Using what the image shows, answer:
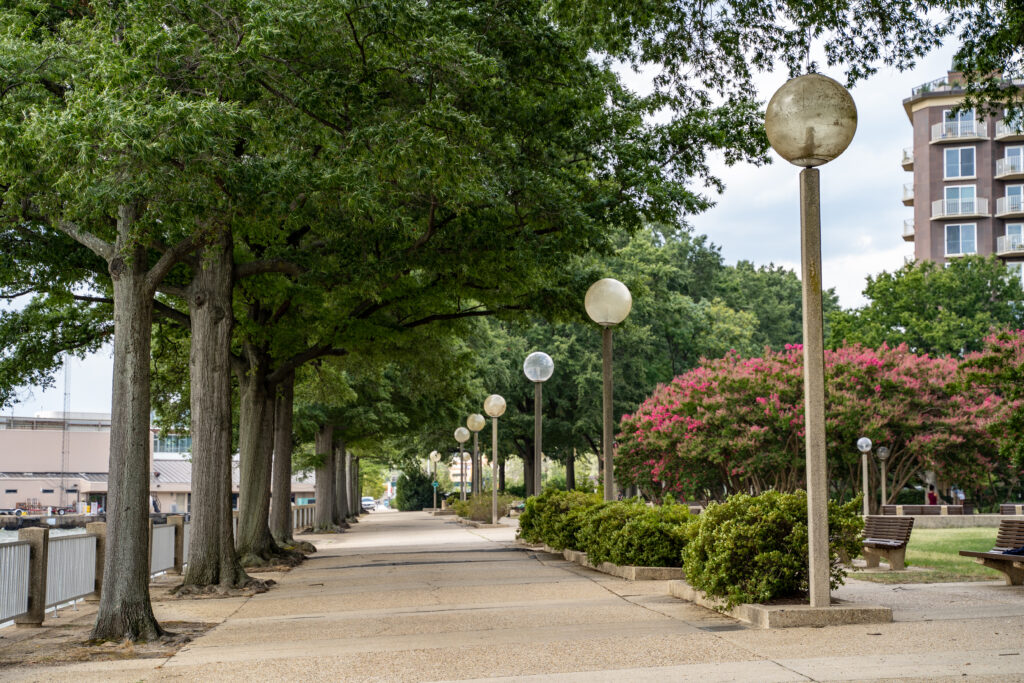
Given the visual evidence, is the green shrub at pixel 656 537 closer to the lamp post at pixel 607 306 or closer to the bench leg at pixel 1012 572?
the lamp post at pixel 607 306

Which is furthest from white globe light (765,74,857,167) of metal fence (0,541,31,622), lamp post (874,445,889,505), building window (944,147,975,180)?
building window (944,147,975,180)

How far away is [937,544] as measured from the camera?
66.5ft

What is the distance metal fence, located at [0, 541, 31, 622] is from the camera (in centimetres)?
1146

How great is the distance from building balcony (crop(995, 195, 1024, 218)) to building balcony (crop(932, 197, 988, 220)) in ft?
2.98

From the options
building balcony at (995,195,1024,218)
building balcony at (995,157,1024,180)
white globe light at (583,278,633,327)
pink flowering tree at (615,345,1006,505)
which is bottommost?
pink flowering tree at (615,345,1006,505)

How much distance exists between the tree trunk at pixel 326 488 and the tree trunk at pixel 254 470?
16.4m

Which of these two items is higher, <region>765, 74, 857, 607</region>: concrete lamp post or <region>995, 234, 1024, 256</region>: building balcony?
<region>995, 234, 1024, 256</region>: building balcony

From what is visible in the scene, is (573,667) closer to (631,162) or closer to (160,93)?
(160,93)

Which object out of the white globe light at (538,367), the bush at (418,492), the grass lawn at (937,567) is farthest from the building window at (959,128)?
the white globe light at (538,367)

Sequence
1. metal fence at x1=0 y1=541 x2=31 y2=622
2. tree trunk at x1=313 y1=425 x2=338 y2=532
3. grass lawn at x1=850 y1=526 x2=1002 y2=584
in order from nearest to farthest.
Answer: metal fence at x1=0 y1=541 x2=31 y2=622, grass lawn at x1=850 y1=526 x2=1002 y2=584, tree trunk at x1=313 y1=425 x2=338 y2=532

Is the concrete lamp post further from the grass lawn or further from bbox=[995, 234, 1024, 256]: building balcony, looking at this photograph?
bbox=[995, 234, 1024, 256]: building balcony

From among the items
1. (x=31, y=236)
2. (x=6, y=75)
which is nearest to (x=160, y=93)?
(x=6, y=75)

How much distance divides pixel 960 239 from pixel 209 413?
6387 centimetres

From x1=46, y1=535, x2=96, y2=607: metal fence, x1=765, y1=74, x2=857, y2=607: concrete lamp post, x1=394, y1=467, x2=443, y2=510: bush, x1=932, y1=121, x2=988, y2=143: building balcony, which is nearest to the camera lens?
x1=765, y1=74, x2=857, y2=607: concrete lamp post
